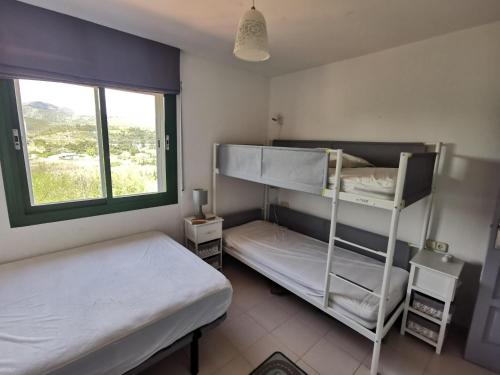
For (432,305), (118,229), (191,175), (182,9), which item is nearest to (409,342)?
(432,305)

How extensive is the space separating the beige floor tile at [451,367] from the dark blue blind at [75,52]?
3287mm

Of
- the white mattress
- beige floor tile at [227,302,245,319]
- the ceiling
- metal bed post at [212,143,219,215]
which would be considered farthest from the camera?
metal bed post at [212,143,219,215]

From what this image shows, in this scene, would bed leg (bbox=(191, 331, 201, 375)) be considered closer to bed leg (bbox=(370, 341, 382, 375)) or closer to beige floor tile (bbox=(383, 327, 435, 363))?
bed leg (bbox=(370, 341, 382, 375))

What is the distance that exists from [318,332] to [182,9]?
9.02 feet

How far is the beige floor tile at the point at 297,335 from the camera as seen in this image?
1.85 m

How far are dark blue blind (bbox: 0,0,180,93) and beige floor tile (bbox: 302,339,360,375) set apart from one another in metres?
2.71

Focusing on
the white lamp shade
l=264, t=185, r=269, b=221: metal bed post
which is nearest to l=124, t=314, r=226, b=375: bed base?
the white lamp shade

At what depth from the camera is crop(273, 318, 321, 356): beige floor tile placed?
185 centimetres

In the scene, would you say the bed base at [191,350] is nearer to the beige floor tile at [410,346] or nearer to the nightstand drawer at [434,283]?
the beige floor tile at [410,346]

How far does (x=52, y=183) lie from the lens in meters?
2.06

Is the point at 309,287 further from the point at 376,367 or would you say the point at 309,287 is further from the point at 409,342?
the point at 409,342

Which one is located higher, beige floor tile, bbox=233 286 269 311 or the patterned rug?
beige floor tile, bbox=233 286 269 311

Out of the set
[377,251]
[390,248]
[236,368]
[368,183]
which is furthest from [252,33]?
[236,368]

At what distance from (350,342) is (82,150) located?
287cm
